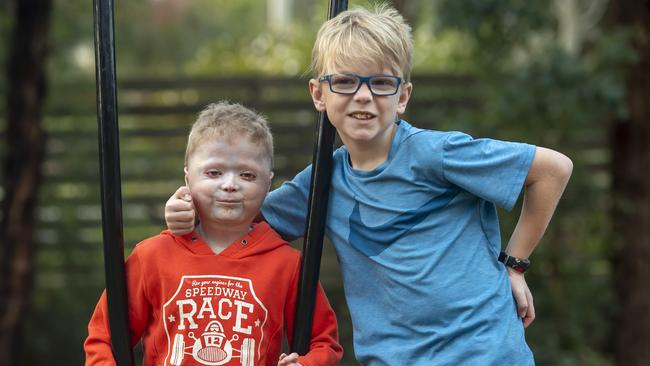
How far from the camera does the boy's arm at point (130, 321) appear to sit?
2.53 m

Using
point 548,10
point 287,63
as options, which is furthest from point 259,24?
point 548,10

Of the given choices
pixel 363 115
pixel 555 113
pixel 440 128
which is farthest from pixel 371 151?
pixel 440 128

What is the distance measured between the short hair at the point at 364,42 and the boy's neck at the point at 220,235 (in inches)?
16.3

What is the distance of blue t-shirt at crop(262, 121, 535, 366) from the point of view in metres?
2.45

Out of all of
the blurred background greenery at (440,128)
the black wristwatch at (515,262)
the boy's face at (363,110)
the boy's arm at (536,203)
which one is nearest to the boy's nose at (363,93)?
the boy's face at (363,110)

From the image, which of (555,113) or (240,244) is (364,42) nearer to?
(240,244)

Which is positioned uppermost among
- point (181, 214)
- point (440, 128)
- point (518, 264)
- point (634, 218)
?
point (181, 214)

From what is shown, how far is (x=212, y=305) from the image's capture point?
2475 mm

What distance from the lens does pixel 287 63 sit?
8.15m

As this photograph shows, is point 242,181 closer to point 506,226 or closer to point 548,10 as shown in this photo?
point 506,226

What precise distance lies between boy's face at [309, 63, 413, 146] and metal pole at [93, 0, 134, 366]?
49 centimetres

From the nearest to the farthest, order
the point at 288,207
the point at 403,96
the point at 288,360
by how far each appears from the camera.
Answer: the point at 288,360
the point at 403,96
the point at 288,207

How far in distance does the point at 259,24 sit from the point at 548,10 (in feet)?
32.9

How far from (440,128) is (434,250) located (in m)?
3.35
